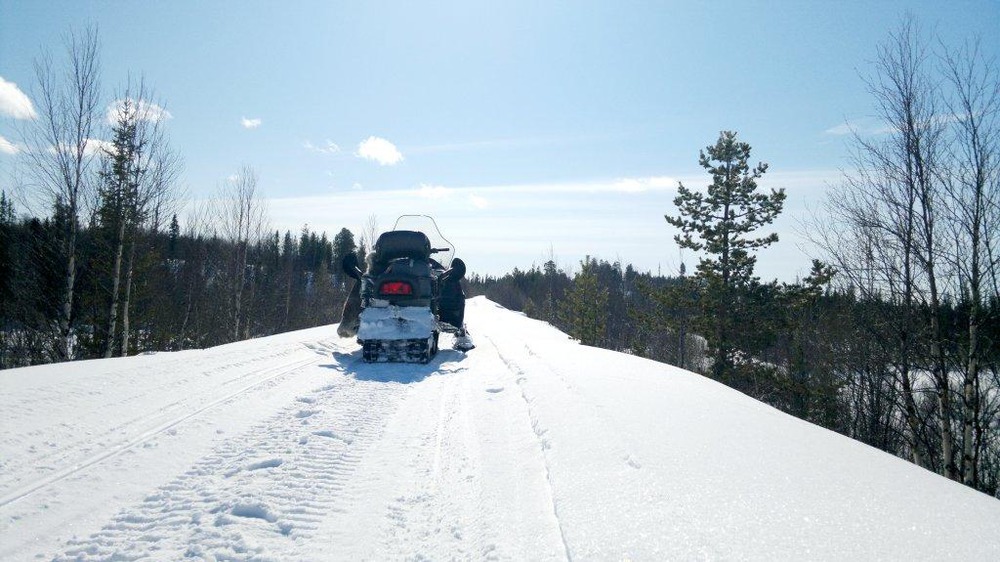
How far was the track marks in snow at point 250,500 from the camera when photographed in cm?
244

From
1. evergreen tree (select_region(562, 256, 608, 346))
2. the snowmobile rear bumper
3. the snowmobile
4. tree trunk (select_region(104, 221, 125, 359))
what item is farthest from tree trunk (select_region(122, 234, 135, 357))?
evergreen tree (select_region(562, 256, 608, 346))

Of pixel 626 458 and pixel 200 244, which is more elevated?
pixel 200 244

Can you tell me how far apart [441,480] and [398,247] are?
7.93m

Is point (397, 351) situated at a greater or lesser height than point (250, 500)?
greater

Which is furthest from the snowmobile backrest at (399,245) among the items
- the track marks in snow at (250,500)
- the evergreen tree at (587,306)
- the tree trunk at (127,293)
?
the evergreen tree at (587,306)

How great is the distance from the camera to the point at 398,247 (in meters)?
10.8

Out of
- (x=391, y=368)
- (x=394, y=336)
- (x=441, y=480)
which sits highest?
(x=394, y=336)

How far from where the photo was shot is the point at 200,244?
30.4 meters

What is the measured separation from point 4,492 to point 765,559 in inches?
177

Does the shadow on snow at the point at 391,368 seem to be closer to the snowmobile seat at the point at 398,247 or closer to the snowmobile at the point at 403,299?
the snowmobile at the point at 403,299

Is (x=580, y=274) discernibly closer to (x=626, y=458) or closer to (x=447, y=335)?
(x=447, y=335)

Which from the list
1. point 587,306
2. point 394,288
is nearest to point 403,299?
point 394,288

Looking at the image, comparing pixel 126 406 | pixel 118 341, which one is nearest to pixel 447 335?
pixel 126 406

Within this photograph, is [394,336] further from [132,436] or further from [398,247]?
[132,436]
